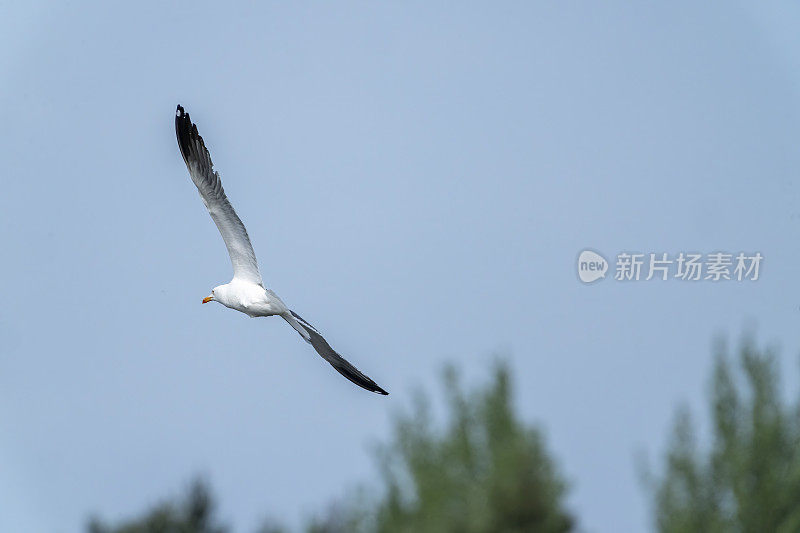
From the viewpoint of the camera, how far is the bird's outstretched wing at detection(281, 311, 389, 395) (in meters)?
14.4

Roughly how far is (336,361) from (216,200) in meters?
2.05

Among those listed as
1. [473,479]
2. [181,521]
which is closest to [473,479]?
[473,479]

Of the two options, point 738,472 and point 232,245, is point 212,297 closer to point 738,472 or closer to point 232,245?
point 232,245

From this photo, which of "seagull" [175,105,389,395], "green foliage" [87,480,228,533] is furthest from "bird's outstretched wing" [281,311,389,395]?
"green foliage" [87,480,228,533]

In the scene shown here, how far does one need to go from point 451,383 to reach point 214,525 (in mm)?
18609

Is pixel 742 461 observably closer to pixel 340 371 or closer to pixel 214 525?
pixel 340 371

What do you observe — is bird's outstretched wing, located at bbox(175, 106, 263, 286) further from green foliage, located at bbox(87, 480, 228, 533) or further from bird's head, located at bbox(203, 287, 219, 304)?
green foliage, located at bbox(87, 480, 228, 533)

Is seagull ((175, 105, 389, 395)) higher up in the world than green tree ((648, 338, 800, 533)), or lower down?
higher up

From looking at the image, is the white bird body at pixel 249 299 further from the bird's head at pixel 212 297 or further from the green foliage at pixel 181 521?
the green foliage at pixel 181 521

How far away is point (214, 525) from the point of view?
113ft

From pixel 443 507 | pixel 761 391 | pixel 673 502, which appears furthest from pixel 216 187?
pixel 761 391

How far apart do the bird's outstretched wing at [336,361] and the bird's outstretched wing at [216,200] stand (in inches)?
30.0

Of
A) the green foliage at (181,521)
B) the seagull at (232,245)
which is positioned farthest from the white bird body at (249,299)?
the green foliage at (181,521)

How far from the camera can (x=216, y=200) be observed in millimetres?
14547
